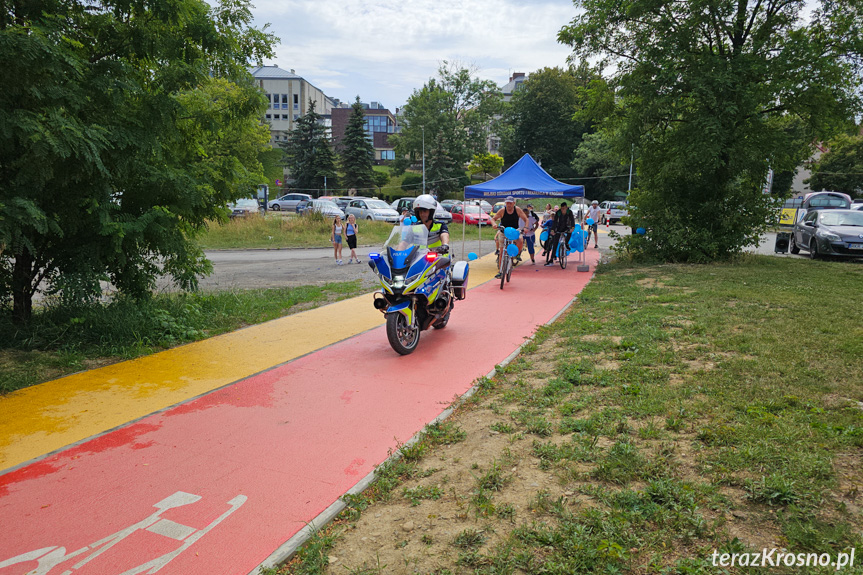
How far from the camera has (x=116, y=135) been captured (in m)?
6.60

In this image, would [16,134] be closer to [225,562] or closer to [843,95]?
[225,562]

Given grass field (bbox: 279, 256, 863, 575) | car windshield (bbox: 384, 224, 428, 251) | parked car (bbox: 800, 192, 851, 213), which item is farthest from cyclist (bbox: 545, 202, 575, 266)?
parked car (bbox: 800, 192, 851, 213)

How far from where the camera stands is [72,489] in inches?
155

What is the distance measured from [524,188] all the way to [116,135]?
11.9m

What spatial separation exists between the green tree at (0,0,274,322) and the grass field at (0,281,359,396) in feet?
1.23

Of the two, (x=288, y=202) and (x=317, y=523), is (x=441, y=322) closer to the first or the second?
(x=317, y=523)

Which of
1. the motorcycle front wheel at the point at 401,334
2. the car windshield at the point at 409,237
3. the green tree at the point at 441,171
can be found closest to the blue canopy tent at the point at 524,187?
the car windshield at the point at 409,237

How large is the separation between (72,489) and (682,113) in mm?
16184

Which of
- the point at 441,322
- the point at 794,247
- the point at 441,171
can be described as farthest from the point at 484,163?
the point at 441,322

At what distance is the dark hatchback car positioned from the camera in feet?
55.5

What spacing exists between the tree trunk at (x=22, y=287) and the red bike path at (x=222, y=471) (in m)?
3.43

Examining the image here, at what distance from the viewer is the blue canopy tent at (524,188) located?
651 inches

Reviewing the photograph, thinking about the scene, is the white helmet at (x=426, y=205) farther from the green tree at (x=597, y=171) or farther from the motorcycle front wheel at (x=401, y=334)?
the green tree at (x=597, y=171)

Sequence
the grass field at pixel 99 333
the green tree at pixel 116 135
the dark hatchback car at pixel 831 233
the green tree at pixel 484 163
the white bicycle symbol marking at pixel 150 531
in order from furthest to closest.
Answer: the green tree at pixel 484 163, the dark hatchback car at pixel 831 233, the grass field at pixel 99 333, the green tree at pixel 116 135, the white bicycle symbol marking at pixel 150 531
